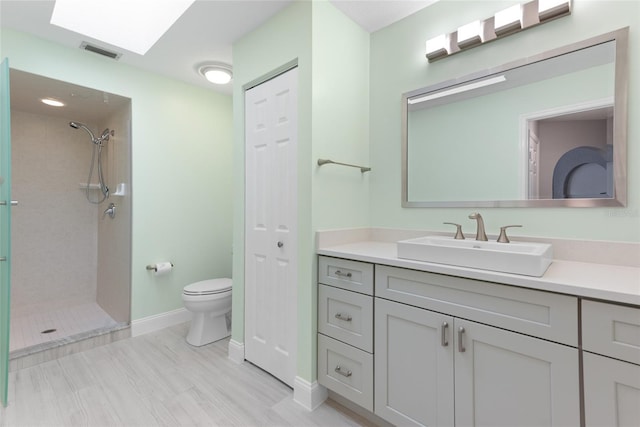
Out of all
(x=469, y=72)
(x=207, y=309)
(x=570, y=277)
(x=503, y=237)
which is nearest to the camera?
(x=570, y=277)

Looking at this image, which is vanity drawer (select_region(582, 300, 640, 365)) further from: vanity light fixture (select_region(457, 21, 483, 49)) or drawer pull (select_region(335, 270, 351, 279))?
vanity light fixture (select_region(457, 21, 483, 49))

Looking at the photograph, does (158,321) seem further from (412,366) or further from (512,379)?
(512,379)

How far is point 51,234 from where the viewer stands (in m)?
3.21

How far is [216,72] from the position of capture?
262cm

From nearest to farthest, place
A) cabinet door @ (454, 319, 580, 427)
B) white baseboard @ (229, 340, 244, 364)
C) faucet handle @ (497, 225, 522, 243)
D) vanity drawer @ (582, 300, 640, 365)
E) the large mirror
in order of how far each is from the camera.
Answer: vanity drawer @ (582, 300, 640, 365), cabinet door @ (454, 319, 580, 427), the large mirror, faucet handle @ (497, 225, 522, 243), white baseboard @ (229, 340, 244, 364)

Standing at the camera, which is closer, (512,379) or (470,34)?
(512,379)

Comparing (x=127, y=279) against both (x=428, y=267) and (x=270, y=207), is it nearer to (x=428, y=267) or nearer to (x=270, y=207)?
(x=270, y=207)

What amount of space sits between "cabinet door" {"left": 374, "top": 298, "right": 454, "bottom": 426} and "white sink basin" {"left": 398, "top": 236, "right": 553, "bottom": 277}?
0.78ft

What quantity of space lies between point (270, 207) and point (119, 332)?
1.80 metres

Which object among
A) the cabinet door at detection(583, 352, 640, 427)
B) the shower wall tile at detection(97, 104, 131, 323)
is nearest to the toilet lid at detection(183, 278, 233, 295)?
the shower wall tile at detection(97, 104, 131, 323)

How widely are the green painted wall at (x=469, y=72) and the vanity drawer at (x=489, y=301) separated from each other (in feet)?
1.94

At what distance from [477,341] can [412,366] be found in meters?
0.33

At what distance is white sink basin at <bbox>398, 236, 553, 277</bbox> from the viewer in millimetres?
1055

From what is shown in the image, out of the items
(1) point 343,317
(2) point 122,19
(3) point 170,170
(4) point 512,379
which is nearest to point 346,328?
(1) point 343,317
